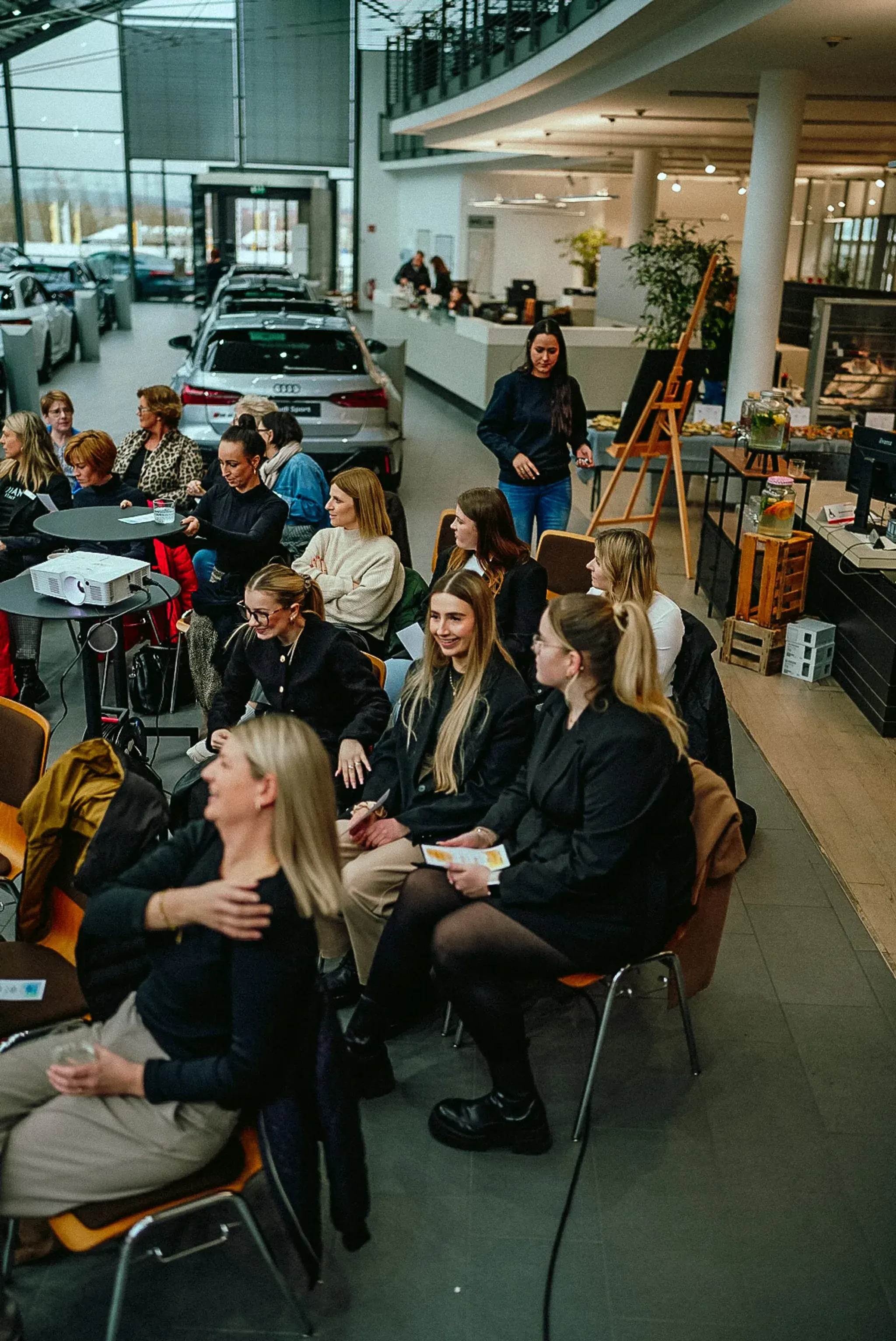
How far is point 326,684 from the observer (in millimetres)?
3736

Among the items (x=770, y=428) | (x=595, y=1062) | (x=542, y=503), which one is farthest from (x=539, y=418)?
(x=595, y=1062)

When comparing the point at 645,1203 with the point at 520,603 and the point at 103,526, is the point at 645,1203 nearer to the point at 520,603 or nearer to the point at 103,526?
the point at 520,603

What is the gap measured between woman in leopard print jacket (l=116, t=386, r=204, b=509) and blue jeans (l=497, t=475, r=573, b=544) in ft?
5.48

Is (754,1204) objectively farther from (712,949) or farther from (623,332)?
(623,332)

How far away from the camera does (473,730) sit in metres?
3.28

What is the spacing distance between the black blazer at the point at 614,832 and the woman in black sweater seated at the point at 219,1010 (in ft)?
2.46

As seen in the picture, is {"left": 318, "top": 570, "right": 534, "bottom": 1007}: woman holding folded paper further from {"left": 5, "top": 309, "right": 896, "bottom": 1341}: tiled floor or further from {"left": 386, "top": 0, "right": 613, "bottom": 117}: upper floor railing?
{"left": 386, "top": 0, "right": 613, "bottom": 117}: upper floor railing

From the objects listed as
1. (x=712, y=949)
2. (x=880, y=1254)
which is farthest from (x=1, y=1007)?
(x=880, y=1254)

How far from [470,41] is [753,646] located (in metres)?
12.4

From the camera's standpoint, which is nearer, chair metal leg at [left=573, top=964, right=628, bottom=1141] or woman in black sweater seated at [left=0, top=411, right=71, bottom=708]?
chair metal leg at [left=573, top=964, right=628, bottom=1141]

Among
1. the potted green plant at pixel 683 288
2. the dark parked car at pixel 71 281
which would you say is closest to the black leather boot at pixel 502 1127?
the potted green plant at pixel 683 288

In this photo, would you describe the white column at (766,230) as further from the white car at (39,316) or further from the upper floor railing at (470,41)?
the white car at (39,316)

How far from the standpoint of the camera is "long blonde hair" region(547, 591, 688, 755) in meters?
2.81

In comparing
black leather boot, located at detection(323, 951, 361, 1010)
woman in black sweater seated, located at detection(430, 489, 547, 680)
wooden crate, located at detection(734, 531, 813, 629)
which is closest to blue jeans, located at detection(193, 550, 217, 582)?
woman in black sweater seated, located at detection(430, 489, 547, 680)
